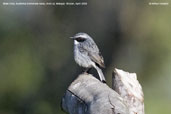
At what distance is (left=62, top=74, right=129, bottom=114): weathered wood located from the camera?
18.1 ft

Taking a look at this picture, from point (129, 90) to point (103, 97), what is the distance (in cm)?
94

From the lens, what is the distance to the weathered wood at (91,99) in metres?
5.53

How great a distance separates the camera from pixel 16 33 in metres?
15.5

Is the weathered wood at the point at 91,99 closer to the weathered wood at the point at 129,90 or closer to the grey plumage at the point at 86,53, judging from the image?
the weathered wood at the point at 129,90

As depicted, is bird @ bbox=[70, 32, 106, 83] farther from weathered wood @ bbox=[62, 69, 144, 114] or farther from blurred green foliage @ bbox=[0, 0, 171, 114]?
blurred green foliage @ bbox=[0, 0, 171, 114]

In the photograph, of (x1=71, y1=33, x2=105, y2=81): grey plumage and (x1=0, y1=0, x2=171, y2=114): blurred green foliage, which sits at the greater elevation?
(x1=71, y1=33, x2=105, y2=81): grey plumage

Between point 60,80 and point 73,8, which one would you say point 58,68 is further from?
point 73,8

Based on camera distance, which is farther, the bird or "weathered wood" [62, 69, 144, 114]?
the bird

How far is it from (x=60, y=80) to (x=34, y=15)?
191 cm

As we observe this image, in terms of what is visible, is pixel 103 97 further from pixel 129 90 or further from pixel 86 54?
pixel 86 54

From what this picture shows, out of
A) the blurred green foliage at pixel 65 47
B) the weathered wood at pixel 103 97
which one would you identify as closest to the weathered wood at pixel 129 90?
the weathered wood at pixel 103 97

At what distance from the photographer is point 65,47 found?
1557cm

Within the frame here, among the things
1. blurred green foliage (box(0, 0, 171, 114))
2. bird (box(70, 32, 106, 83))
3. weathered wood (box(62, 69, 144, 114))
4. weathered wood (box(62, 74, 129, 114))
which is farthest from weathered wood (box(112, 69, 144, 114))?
blurred green foliage (box(0, 0, 171, 114))

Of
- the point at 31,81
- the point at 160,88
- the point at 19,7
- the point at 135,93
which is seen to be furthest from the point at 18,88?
the point at 135,93
